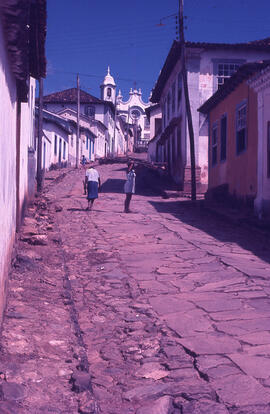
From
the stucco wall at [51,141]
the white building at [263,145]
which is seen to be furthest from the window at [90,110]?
the white building at [263,145]

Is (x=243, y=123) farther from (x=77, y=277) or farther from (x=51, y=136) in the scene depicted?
(x=51, y=136)

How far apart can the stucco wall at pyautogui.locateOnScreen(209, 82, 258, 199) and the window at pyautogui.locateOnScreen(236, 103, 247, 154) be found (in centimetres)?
20

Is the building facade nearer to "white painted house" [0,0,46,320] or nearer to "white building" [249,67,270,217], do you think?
"white building" [249,67,270,217]

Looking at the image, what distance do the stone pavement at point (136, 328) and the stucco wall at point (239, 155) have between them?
4.32m

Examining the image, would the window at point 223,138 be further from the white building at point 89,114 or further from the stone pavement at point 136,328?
the white building at point 89,114

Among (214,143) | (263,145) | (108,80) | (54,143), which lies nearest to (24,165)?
Answer: (263,145)

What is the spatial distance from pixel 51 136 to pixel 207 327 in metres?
30.9

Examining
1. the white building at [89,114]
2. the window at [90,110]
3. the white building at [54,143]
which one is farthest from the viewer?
the window at [90,110]

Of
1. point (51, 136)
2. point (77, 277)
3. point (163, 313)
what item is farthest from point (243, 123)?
point (51, 136)

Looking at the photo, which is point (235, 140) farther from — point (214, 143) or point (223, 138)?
point (214, 143)

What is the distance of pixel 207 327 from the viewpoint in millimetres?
4457

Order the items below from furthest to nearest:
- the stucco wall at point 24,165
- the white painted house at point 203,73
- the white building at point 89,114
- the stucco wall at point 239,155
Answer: the white building at point 89,114 < the white painted house at point 203,73 < the stucco wall at point 239,155 < the stucco wall at point 24,165

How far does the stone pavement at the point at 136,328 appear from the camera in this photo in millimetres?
3117

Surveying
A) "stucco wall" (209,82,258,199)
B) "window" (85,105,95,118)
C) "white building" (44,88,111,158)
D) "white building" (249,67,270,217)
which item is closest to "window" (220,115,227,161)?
"stucco wall" (209,82,258,199)
